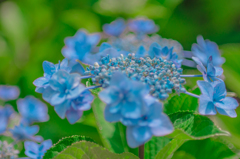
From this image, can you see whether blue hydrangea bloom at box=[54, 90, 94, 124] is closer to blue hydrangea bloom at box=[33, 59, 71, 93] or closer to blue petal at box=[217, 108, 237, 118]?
blue hydrangea bloom at box=[33, 59, 71, 93]

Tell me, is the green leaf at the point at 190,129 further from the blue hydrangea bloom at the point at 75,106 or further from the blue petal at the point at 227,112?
the blue hydrangea bloom at the point at 75,106

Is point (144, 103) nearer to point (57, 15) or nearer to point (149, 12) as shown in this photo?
point (149, 12)

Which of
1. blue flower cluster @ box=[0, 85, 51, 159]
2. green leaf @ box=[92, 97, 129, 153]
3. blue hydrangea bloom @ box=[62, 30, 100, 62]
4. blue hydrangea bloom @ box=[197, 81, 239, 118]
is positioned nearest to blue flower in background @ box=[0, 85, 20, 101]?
blue flower cluster @ box=[0, 85, 51, 159]

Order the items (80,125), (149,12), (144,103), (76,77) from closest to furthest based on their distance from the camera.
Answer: (144,103) < (76,77) < (80,125) < (149,12)

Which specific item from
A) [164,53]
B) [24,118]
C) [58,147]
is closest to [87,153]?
[58,147]

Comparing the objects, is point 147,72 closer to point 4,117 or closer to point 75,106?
point 75,106

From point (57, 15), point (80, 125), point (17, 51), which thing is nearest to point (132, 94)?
point (80, 125)
